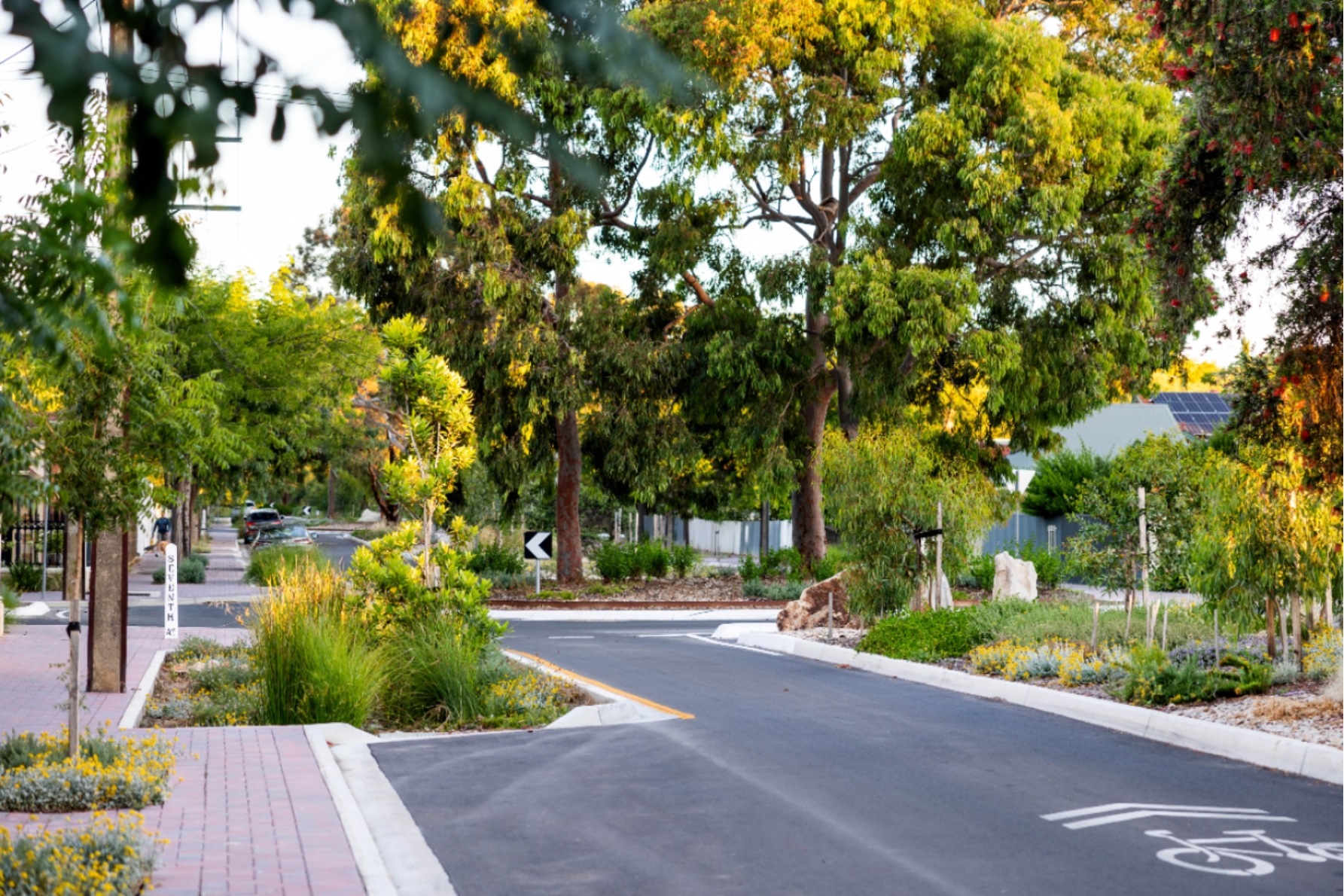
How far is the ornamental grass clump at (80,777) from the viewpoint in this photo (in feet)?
24.8

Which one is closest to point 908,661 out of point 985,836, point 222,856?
point 985,836

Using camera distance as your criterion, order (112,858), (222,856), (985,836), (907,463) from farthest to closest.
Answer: (907,463) < (985,836) < (222,856) < (112,858)

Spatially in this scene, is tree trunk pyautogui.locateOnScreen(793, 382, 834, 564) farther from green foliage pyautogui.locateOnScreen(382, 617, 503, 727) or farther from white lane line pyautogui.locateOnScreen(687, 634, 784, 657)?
green foliage pyautogui.locateOnScreen(382, 617, 503, 727)

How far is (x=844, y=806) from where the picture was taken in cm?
820

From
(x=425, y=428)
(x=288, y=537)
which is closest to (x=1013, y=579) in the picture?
(x=425, y=428)

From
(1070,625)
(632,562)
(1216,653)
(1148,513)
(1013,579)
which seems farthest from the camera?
(632,562)

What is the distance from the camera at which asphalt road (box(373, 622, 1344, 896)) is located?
260 inches

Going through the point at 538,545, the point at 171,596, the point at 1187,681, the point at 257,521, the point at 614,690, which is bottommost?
the point at 614,690

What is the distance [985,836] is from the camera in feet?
24.3

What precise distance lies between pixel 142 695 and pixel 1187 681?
33.2 feet

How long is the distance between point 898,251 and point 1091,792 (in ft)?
63.6

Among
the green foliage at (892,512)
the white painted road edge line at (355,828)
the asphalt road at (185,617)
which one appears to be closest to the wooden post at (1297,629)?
the green foliage at (892,512)

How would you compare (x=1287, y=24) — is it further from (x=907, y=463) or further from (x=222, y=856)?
(x=222, y=856)

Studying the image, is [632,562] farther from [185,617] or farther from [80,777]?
[80,777]
